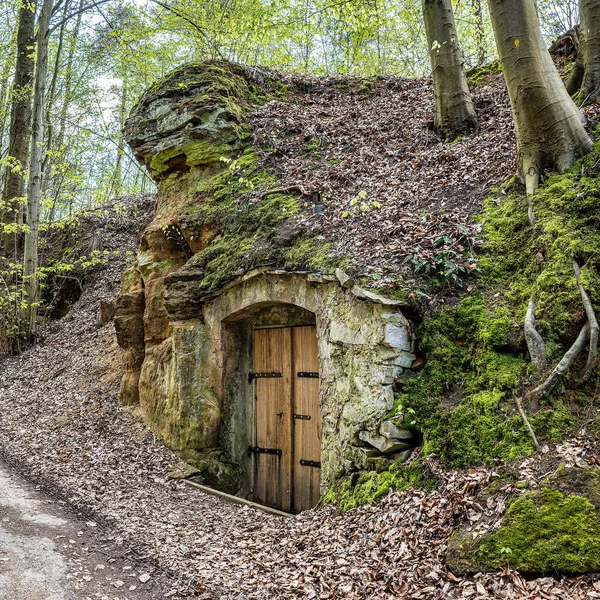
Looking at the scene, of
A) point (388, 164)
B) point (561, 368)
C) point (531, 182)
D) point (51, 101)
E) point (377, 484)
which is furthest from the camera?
point (51, 101)

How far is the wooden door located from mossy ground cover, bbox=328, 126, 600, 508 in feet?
4.72

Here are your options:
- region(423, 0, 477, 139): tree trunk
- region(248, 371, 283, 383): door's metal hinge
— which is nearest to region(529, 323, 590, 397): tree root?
region(248, 371, 283, 383): door's metal hinge

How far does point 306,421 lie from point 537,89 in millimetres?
4754

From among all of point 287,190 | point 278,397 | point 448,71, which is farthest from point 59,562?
point 448,71

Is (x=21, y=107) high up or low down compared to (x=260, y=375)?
up

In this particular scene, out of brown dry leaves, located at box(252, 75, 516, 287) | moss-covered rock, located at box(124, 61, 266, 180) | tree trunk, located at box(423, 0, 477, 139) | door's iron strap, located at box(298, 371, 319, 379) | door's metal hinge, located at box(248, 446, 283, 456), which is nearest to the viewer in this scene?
brown dry leaves, located at box(252, 75, 516, 287)

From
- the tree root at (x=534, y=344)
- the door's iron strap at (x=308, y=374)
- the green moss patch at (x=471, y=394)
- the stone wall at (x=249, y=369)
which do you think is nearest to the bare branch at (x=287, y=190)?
the stone wall at (x=249, y=369)

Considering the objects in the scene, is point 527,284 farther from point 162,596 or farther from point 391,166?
point 162,596

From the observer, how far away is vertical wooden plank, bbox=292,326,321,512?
6.40m

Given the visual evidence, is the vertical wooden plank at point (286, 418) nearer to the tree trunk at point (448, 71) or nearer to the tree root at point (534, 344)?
the tree root at point (534, 344)

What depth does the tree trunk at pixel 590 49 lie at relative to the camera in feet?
20.1

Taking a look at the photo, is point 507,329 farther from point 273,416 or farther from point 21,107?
point 21,107

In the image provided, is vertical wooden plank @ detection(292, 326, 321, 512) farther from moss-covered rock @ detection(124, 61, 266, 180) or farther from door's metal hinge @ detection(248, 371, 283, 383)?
moss-covered rock @ detection(124, 61, 266, 180)

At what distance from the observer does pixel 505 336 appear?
14.9ft
